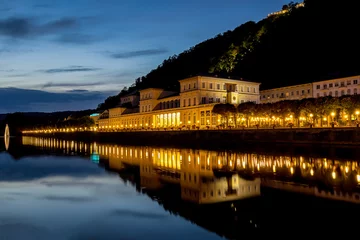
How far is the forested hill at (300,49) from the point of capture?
9056cm

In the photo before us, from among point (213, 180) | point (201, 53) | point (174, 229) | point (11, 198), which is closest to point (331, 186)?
point (213, 180)

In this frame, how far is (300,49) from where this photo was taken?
108m

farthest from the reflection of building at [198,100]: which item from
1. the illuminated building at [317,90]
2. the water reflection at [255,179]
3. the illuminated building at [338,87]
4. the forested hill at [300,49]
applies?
the water reflection at [255,179]

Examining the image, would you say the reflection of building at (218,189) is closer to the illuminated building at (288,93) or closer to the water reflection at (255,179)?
the water reflection at (255,179)

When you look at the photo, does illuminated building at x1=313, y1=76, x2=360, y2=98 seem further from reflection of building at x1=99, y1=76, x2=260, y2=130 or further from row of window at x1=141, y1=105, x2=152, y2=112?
row of window at x1=141, y1=105, x2=152, y2=112

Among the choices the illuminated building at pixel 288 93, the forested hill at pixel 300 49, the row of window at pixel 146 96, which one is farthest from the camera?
the row of window at pixel 146 96

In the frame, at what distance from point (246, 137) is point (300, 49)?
6203 cm

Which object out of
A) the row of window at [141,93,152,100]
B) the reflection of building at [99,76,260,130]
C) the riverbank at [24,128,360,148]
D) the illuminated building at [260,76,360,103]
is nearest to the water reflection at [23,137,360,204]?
the riverbank at [24,128,360,148]

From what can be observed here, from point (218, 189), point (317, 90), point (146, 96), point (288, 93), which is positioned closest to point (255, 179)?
point (218, 189)

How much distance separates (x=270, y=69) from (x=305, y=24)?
20.8m

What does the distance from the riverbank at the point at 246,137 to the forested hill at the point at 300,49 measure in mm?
22403

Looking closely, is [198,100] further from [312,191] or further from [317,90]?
[312,191]

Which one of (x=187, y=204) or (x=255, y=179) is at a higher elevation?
(x=255, y=179)

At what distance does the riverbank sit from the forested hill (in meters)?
22.4
